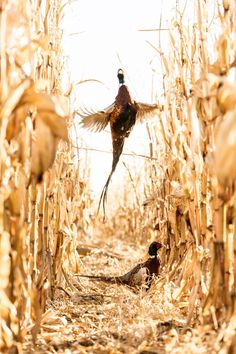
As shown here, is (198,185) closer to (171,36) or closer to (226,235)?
(226,235)

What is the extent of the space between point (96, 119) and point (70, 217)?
51 centimetres

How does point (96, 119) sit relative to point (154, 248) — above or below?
above

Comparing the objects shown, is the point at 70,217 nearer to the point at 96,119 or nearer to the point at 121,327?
the point at 96,119

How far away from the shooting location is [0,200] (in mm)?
1448

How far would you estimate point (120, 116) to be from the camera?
295 cm

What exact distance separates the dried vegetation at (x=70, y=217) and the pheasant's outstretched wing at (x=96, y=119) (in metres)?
0.23

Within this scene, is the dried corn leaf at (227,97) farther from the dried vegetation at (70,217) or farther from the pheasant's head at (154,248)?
the pheasant's head at (154,248)

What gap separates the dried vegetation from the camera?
1.41 m

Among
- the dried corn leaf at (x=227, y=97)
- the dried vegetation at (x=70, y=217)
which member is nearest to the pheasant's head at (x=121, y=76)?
the dried vegetation at (x=70, y=217)

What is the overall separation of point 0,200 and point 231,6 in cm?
86

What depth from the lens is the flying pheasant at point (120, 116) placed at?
293 centimetres

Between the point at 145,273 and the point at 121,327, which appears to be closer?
the point at 121,327

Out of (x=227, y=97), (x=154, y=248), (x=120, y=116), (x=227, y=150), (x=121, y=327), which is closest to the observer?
(x=227, y=150)

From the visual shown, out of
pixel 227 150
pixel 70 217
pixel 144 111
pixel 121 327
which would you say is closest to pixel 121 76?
pixel 144 111
